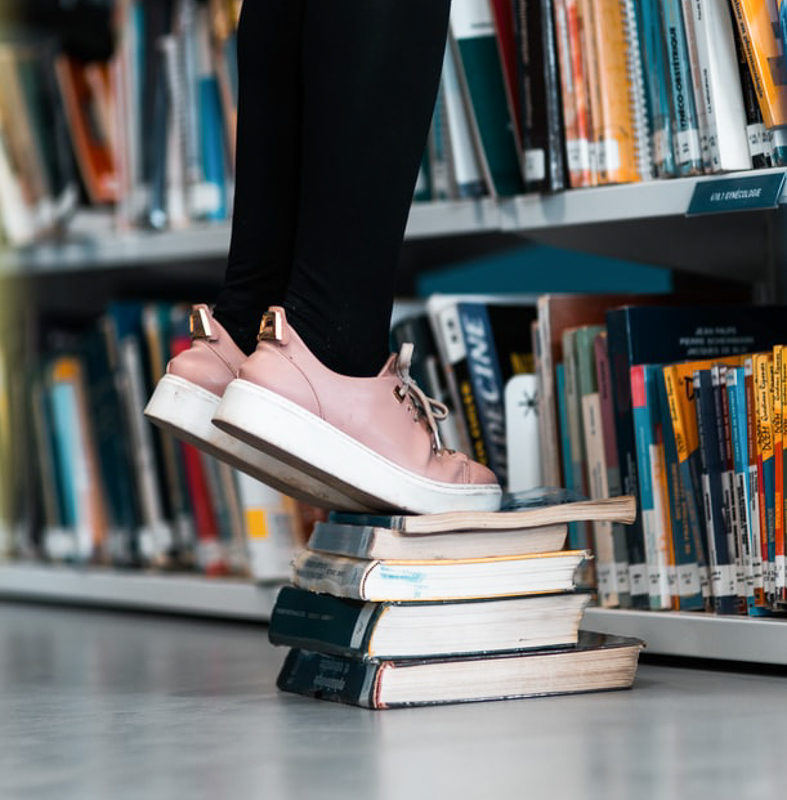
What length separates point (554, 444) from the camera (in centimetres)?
163

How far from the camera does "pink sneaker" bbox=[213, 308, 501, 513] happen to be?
117 centimetres

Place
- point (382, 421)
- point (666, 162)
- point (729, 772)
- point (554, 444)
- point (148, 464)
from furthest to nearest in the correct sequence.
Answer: point (148, 464) → point (554, 444) → point (666, 162) → point (382, 421) → point (729, 772)

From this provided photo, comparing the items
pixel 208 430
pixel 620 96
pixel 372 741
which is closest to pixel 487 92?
pixel 620 96

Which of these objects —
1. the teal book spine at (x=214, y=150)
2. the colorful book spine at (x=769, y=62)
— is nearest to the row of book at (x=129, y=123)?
the teal book spine at (x=214, y=150)

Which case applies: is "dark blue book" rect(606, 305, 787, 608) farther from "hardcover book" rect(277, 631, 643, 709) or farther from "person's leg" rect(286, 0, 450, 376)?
"person's leg" rect(286, 0, 450, 376)

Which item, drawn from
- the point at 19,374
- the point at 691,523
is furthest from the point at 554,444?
the point at 19,374

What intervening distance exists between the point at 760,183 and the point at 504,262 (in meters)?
0.89

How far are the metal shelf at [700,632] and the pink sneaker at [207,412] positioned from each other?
0.37 m

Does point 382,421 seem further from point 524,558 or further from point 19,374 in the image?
point 19,374

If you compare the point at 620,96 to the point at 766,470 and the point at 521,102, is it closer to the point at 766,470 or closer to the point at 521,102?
the point at 521,102

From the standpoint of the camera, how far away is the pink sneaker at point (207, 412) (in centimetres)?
126

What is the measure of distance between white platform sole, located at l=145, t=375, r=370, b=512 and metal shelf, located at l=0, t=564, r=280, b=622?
0.68 metres

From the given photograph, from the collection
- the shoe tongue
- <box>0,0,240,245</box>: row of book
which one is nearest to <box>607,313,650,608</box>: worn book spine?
the shoe tongue

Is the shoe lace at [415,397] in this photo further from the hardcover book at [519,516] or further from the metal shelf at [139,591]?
the metal shelf at [139,591]
